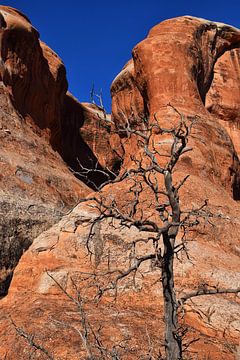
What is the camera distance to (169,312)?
7.04 metres

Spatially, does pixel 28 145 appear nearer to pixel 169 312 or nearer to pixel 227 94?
pixel 227 94

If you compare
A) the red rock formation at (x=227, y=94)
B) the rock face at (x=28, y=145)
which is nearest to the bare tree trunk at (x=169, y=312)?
the rock face at (x=28, y=145)

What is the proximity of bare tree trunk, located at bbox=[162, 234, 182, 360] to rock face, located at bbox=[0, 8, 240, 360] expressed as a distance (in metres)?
0.36

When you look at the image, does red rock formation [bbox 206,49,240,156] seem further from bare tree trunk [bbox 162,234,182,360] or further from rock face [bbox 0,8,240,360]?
bare tree trunk [bbox 162,234,182,360]

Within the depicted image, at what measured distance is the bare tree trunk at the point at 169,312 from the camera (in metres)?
6.85

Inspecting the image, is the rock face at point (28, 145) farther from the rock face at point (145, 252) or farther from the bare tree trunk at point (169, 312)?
the bare tree trunk at point (169, 312)

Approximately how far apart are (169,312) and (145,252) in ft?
24.0

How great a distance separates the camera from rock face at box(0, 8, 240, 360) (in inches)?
404

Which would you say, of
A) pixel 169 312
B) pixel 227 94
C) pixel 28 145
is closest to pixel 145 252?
pixel 169 312

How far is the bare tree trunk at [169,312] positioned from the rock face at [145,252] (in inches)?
14.1

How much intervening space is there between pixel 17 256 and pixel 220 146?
1250 centimetres

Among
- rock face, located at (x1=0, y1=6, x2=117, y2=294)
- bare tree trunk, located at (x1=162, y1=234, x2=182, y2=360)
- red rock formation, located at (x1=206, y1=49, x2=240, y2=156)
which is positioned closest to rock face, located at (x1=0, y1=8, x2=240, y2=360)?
red rock formation, located at (x1=206, y1=49, x2=240, y2=156)

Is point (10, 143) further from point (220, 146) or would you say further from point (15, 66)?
point (220, 146)

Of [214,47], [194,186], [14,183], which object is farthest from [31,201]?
[214,47]
